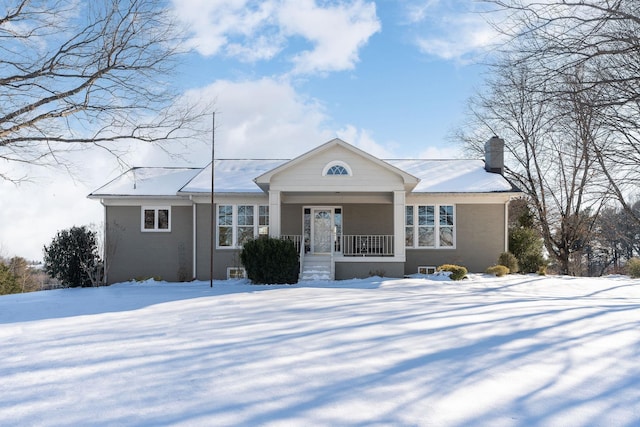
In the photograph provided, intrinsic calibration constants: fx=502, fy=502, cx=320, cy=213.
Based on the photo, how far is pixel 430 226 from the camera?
20641mm

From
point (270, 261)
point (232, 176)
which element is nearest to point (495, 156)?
point (232, 176)

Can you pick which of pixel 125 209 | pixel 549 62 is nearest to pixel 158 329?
pixel 549 62

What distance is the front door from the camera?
20.7 m

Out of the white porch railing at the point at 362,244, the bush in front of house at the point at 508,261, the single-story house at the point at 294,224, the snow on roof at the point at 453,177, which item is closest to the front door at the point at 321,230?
the single-story house at the point at 294,224

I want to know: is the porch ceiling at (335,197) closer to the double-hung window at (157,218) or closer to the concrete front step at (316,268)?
the concrete front step at (316,268)

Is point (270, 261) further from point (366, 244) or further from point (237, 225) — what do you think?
point (366, 244)

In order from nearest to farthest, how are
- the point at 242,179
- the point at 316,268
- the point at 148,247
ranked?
1. the point at 316,268
2. the point at 148,247
3. the point at 242,179

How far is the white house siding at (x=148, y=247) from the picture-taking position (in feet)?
68.1

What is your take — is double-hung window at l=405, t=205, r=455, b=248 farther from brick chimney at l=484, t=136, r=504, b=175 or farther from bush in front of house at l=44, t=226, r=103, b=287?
bush in front of house at l=44, t=226, r=103, b=287

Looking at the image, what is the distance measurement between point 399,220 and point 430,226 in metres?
3.41

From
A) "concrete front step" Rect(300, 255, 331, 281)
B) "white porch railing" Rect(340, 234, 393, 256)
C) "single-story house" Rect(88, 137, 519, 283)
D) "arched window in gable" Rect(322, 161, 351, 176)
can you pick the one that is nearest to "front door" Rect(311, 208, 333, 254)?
"single-story house" Rect(88, 137, 519, 283)

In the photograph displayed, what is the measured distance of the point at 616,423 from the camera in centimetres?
458

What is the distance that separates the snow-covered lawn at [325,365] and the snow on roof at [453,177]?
9.55 m

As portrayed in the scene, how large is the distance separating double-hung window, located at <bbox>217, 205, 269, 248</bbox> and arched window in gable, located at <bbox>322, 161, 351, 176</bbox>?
14.2ft
